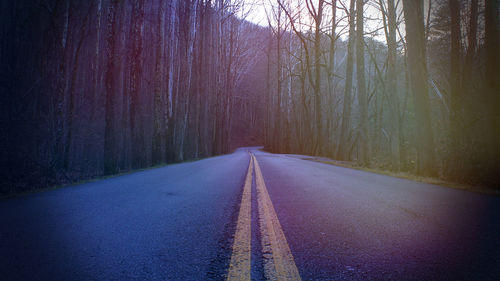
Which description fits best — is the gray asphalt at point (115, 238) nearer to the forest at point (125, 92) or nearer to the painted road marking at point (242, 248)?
the painted road marking at point (242, 248)

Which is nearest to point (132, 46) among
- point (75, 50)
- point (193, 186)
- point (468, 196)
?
point (75, 50)

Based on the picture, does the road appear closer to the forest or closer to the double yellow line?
the double yellow line

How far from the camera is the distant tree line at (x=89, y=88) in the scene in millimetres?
4676

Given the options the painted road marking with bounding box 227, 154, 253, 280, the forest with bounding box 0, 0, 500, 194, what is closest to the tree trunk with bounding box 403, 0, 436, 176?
the forest with bounding box 0, 0, 500, 194

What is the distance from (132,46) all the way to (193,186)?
6989 mm

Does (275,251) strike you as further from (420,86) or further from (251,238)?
(420,86)

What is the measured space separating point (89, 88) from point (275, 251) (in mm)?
7275

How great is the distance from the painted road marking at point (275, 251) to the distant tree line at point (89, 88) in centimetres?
432

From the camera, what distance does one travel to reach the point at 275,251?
1712 millimetres

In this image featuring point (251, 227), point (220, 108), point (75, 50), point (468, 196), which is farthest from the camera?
point (220, 108)

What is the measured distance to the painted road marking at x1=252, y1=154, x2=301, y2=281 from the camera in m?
1.40

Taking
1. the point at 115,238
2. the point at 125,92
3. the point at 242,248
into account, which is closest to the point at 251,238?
the point at 242,248

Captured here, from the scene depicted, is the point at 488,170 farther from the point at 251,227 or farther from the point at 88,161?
the point at 88,161

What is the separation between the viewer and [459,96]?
5.68 metres
